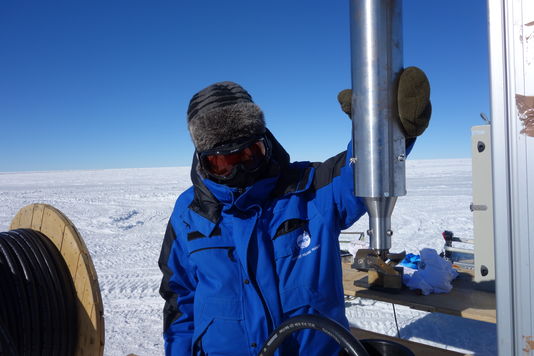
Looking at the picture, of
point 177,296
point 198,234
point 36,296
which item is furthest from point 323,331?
point 36,296

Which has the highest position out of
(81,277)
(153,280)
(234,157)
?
(234,157)

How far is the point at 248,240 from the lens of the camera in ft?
4.96

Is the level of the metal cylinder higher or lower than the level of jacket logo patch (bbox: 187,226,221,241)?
higher

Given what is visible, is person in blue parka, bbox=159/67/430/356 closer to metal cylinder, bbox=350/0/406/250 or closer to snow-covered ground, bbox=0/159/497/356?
metal cylinder, bbox=350/0/406/250

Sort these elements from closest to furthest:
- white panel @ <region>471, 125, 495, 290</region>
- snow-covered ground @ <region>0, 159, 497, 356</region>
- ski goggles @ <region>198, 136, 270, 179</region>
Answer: ski goggles @ <region>198, 136, 270, 179</region>
white panel @ <region>471, 125, 495, 290</region>
snow-covered ground @ <region>0, 159, 497, 356</region>

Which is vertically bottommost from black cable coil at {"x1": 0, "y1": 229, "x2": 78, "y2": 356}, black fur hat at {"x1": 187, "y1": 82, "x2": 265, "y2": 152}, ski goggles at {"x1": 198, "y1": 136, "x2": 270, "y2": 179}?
black cable coil at {"x1": 0, "y1": 229, "x2": 78, "y2": 356}

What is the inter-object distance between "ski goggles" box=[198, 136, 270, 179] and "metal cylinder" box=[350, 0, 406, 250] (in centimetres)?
50

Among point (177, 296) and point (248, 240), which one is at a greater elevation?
point (248, 240)

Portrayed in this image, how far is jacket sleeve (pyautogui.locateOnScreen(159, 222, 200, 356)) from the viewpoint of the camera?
67.8 inches

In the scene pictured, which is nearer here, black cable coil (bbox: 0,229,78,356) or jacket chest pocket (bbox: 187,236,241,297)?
jacket chest pocket (bbox: 187,236,241,297)

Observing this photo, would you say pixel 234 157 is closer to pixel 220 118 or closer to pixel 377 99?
pixel 220 118

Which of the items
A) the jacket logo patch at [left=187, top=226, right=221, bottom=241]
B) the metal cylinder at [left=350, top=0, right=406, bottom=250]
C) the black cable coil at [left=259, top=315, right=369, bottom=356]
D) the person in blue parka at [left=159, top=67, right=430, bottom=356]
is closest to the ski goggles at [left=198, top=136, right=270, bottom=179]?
the person in blue parka at [left=159, top=67, right=430, bottom=356]

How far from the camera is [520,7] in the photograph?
84 centimetres

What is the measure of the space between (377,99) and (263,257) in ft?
2.64
